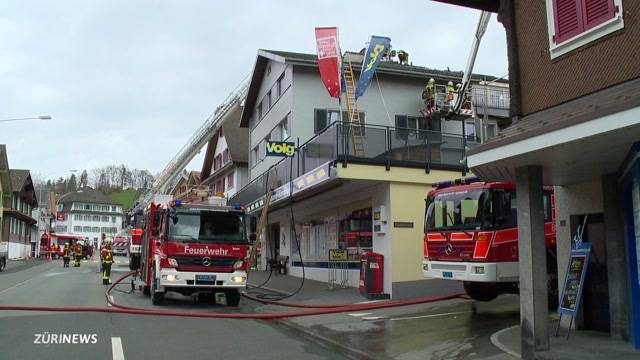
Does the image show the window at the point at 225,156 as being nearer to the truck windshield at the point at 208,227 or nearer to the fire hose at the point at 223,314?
the truck windshield at the point at 208,227

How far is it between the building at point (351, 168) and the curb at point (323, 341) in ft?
14.1

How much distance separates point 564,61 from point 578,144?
184cm

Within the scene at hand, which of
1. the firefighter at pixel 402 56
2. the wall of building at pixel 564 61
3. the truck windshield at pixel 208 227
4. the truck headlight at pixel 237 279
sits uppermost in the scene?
the firefighter at pixel 402 56

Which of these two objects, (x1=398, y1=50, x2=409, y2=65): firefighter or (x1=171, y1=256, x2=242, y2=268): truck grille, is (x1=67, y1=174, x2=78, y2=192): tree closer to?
(x1=398, y1=50, x2=409, y2=65): firefighter

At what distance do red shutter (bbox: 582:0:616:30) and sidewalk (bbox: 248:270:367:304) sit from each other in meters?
9.72

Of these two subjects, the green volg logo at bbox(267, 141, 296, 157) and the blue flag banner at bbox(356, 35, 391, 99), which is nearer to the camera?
the blue flag banner at bbox(356, 35, 391, 99)

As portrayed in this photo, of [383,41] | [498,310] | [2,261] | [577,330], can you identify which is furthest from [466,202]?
[2,261]

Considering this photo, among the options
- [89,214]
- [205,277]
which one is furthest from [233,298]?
[89,214]

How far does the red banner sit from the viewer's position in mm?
19922

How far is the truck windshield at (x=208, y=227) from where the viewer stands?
1502cm

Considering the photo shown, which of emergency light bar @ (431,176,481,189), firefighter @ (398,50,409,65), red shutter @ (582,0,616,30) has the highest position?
firefighter @ (398,50,409,65)

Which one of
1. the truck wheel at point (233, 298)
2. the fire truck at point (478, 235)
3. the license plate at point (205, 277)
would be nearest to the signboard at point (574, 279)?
the fire truck at point (478, 235)

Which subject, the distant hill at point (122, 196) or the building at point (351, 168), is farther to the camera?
the distant hill at point (122, 196)

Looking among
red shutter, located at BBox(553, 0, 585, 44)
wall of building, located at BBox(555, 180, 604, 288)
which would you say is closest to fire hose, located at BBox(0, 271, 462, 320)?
wall of building, located at BBox(555, 180, 604, 288)
